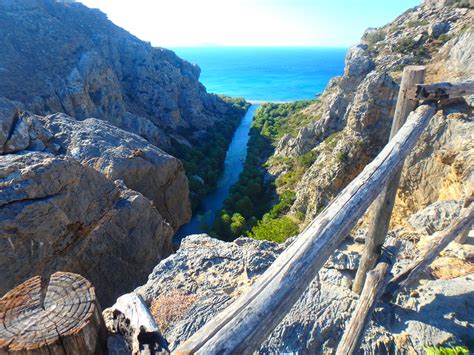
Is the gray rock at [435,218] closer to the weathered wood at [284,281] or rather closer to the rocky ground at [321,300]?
the rocky ground at [321,300]

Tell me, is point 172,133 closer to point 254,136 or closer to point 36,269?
point 254,136

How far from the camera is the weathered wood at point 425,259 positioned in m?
4.29

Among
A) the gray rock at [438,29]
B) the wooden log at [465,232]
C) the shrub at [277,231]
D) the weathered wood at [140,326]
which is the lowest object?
the shrub at [277,231]

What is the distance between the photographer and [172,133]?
157 feet

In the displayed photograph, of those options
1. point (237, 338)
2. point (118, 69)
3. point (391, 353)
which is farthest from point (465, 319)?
point (118, 69)

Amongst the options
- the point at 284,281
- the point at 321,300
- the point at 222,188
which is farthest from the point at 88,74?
the point at 284,281

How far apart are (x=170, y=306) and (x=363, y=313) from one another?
107 inches

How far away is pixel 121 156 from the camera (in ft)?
42.2

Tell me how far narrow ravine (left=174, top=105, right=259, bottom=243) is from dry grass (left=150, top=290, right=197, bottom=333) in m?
18.7

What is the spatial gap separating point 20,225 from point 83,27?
50177 millimetres

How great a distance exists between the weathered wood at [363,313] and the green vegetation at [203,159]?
29425 mm

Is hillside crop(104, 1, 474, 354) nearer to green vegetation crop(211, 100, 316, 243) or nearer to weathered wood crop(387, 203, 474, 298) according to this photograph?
weathered wood crop(387, 203, 474, 298)

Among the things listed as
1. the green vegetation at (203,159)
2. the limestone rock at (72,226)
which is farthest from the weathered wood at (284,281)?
the green vegetation at (203,159)

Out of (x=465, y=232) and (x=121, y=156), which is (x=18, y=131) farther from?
(x=465, y=232)
